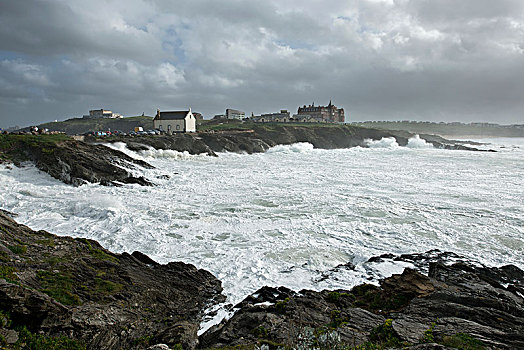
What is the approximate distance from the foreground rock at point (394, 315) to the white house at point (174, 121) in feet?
197

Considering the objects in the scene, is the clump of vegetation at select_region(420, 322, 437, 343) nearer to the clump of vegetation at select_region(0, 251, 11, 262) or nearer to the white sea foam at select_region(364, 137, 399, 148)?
the clump of vegetation at select_region(0, 251, 11, 262)

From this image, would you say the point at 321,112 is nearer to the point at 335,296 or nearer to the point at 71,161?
the point at 71,161

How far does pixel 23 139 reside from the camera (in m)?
28.3

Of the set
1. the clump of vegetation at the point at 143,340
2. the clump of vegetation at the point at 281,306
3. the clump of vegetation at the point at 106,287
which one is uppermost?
the clump of vegetation at the point at 106,287

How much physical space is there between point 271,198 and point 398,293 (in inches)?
539

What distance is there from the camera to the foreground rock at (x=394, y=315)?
589 cm

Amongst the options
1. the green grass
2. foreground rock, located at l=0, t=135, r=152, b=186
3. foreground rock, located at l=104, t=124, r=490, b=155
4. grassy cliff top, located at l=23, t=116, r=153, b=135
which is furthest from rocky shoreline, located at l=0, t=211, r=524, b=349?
grassy cliff top, located at l=23, t=116, r=153, b=135

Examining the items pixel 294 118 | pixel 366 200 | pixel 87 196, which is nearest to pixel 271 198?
pixel 366 200

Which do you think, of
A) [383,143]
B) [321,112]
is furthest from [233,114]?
[383,143]

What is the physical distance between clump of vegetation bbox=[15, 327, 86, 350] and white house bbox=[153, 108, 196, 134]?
6190 cm

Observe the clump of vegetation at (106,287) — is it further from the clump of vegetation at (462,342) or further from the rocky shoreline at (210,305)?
the clump of vegetation at (462,342)

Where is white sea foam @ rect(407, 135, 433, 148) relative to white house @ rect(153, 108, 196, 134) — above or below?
below

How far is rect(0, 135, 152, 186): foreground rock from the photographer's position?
2388 centimetres

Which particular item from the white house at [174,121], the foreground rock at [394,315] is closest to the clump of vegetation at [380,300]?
the foreground rock at [394,315]
